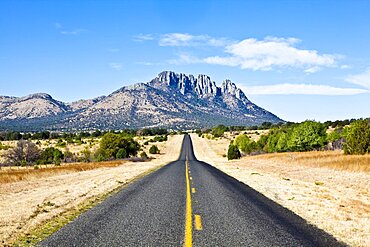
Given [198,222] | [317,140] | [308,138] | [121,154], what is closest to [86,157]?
[121,154]

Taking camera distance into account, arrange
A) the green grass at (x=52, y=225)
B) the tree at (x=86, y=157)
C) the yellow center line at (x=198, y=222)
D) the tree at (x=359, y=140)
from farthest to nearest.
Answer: the tree at (x=86, y=157) → the tree at (x=359, y=140) → the yellow center line at (x=198, y=222) → the green grass at (x=52, y=225)

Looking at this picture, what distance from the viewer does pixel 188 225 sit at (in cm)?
1037

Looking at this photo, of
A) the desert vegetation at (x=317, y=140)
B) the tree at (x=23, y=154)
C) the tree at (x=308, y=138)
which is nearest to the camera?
the desert vegetation at (x=317, y=140)

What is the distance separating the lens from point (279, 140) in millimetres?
79750

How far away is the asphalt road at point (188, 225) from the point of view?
8.78 metres

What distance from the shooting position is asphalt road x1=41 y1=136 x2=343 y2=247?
8781 mm

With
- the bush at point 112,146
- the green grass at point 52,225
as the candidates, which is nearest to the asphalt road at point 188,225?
the green grass at point 52,225

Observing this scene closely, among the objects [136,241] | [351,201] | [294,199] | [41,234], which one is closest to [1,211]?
[41,234]

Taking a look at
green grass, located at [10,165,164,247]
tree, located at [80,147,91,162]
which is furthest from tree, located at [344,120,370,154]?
tree, located at [80,147,91,162]

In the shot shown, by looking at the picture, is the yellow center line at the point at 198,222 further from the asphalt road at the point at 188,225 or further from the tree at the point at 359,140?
the tree at the point at 359,140

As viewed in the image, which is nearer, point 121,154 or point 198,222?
point 198,222

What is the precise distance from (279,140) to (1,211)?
71.3 meters

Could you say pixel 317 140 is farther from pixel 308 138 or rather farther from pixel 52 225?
pixel 52 225

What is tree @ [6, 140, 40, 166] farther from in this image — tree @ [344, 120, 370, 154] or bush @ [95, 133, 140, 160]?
tree @ [344, 120, 370, 154]
